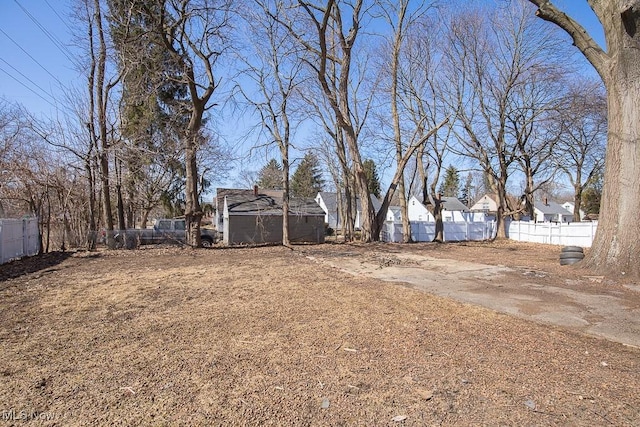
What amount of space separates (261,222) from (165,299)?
1707 centimetres

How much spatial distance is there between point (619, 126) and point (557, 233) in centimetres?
1486

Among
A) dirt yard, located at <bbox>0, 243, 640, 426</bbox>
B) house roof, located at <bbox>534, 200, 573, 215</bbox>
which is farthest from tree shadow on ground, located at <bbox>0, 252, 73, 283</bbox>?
house roof, located at <bbox>534, 200, 573, 215</bbox>

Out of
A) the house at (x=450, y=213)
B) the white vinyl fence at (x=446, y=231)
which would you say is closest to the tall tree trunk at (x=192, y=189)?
the white vinyl fence at (x=446, y=231)

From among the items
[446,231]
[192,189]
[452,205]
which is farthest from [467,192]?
[192,189]

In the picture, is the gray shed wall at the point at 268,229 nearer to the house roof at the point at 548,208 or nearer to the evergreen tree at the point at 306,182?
the evergreen tree at the point at 306,182

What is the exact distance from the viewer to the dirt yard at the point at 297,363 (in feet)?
8.30

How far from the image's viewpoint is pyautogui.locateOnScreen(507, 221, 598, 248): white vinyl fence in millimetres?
19562

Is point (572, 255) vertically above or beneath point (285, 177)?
beneath

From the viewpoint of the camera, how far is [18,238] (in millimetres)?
11398

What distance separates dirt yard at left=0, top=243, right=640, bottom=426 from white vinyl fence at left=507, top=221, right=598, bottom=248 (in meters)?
15.8

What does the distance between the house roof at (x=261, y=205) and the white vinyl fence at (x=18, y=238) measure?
11632mm

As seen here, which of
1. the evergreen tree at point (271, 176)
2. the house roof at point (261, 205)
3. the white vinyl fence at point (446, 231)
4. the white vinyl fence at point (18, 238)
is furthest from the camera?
the evergreen tree at point (271, 176)

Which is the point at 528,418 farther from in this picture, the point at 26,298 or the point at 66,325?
the point at 26,298

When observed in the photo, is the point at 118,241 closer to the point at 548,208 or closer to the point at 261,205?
the point at 261,205
